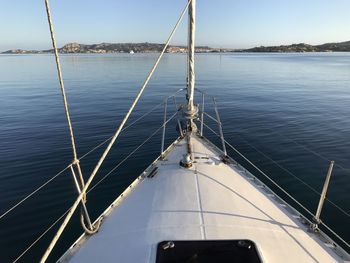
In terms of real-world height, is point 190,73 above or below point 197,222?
above

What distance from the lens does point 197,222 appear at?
5.79 m

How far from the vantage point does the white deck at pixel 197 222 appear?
5180mm

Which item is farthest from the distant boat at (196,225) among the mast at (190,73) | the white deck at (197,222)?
the mast at (190,73)

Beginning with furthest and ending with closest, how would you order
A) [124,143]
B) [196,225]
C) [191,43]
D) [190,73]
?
[124,143]
[190,73]
[191,43]
[196,225]

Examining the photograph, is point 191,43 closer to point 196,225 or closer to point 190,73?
point 190,73

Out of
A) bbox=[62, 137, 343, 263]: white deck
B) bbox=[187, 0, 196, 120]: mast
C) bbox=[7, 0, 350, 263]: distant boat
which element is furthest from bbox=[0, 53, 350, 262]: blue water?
bbox=[187, 0, 196, 120]: mast

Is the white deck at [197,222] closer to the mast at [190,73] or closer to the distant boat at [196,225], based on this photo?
the distant boat at [196,225]

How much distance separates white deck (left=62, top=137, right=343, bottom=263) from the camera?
17.0 ft

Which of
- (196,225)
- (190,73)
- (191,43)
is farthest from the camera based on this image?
(190,73)

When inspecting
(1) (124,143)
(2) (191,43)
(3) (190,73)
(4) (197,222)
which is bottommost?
(1) (124,143)

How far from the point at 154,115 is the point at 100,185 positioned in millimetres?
12853

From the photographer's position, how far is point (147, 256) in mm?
4883

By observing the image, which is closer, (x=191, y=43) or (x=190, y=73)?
(x=191, y=43)

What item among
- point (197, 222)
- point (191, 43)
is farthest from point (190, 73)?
point (197, 222)
